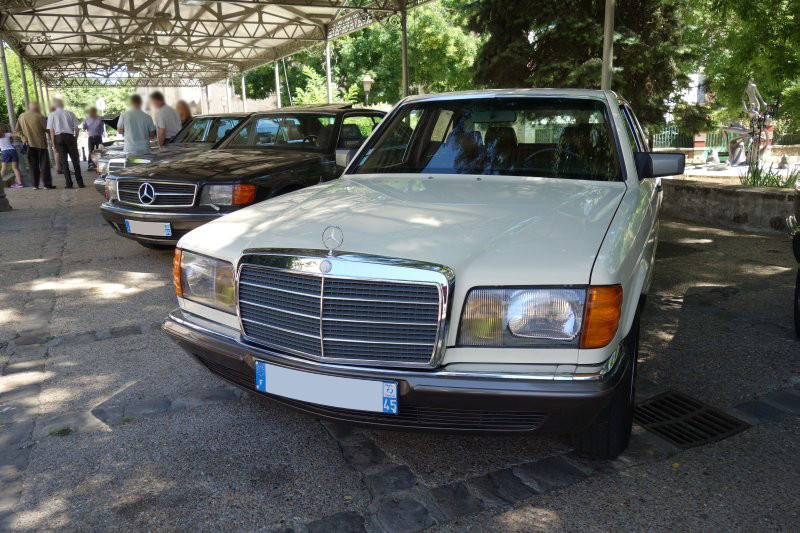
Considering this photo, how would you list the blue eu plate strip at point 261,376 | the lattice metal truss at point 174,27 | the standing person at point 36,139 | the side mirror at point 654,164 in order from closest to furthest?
the blue eu plate strip at point 261,376 → the side mirror at point 654,164 → the standing person at point 36,139 → the lattice metal truss at point 174,27

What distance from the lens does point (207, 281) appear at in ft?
9.64

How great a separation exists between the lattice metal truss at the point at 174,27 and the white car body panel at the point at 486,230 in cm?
1364

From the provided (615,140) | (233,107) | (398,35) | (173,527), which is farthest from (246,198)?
(233,107)

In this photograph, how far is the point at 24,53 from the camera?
2514cm

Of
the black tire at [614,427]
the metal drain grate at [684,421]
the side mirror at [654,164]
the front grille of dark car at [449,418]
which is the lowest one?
the metal drain grate at [684,421]

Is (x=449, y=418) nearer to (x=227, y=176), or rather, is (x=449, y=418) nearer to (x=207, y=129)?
(x=227, y=176)

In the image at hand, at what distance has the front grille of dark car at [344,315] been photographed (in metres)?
2.38

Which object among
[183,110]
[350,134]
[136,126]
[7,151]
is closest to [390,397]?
[350,134]

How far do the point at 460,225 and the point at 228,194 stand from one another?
4.02 metres

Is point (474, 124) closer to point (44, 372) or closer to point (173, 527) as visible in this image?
point (173, 527)

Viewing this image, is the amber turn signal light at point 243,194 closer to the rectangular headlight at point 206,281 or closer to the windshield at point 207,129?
the rectangular headlight at point 206,281

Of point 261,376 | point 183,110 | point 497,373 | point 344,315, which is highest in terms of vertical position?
point 183,110

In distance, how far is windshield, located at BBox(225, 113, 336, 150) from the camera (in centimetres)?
748

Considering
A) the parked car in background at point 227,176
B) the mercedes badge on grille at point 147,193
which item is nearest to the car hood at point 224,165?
the parked car in background at point 227,176
